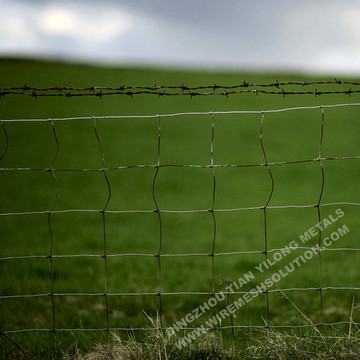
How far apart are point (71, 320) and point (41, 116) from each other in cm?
1599

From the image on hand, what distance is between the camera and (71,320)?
4.00 metres

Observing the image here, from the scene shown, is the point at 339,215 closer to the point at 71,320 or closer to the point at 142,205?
the point at 142,205

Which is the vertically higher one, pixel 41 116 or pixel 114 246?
pixel 41 116

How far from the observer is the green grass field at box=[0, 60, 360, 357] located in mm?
4461

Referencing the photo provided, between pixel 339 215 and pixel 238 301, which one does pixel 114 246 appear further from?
pixel 339 215

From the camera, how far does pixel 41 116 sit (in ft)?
61.7

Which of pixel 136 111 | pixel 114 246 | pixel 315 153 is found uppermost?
pixel 136 111

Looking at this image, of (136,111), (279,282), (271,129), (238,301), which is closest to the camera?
(238,301)

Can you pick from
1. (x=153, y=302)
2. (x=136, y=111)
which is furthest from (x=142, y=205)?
(x=136, y=111)

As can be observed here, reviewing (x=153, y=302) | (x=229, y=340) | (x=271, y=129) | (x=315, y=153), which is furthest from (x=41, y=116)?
(x=229, y=340)

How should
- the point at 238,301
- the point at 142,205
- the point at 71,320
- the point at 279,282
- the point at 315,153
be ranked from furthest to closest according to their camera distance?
the point at 315,153 → the point at 142,205 → the point at 279,282 → the point at 238,301 → the point at 71,320

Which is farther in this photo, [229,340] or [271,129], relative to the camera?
[271,129]

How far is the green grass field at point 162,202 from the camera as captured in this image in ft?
14.6

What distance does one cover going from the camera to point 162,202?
33.3 ft
